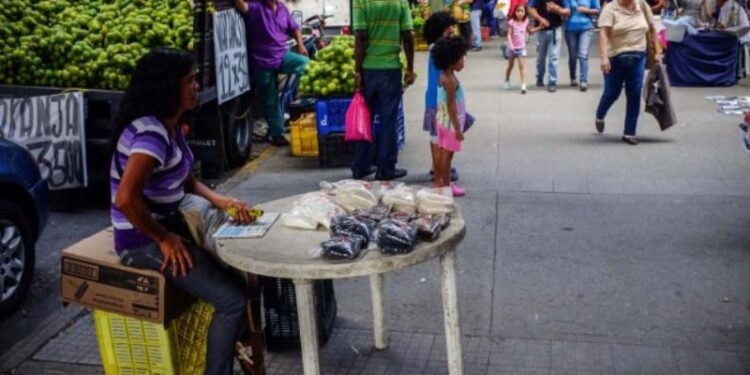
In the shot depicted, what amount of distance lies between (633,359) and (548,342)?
46 cm

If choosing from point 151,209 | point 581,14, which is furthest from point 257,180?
point 581,14

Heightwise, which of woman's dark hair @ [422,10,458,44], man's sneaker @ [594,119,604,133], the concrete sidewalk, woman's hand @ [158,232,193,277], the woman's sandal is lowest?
the concrete sidewalk

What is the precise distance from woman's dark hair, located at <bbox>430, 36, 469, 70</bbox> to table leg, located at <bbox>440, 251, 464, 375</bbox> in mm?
3484

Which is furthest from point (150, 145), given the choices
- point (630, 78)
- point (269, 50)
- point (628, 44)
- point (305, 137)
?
point (630, 78)

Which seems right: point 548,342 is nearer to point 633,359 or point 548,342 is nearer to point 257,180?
point 633,359

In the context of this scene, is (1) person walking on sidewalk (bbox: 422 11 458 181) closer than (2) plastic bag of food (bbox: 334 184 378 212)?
No

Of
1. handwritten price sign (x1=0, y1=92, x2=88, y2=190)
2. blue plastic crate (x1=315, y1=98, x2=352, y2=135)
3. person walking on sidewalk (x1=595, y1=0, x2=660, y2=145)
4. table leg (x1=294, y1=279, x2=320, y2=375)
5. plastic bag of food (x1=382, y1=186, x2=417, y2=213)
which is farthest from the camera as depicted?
person walking on sidewalk (x1=595, y1=0, x2=660, y2=145)

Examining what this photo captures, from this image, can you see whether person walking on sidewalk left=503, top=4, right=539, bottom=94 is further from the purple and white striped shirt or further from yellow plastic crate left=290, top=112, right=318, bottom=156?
the purple and white striped shirt

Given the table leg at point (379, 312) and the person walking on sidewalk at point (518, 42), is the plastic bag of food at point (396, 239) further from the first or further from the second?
the person walking on sidewalk at point (518, 42)

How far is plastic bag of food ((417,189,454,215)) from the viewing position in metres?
3.91

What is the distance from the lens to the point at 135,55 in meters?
8.14

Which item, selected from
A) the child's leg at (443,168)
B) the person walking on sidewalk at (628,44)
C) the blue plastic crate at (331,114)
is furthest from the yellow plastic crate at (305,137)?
the person walking on sidewalk at (628,44)

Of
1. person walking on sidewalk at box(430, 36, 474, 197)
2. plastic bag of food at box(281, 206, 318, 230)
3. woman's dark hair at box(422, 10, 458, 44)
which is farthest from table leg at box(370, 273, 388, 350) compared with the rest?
woman's dark hair at box(422, 10, 458, 44)

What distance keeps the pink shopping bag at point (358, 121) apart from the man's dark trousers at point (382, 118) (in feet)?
0.33
